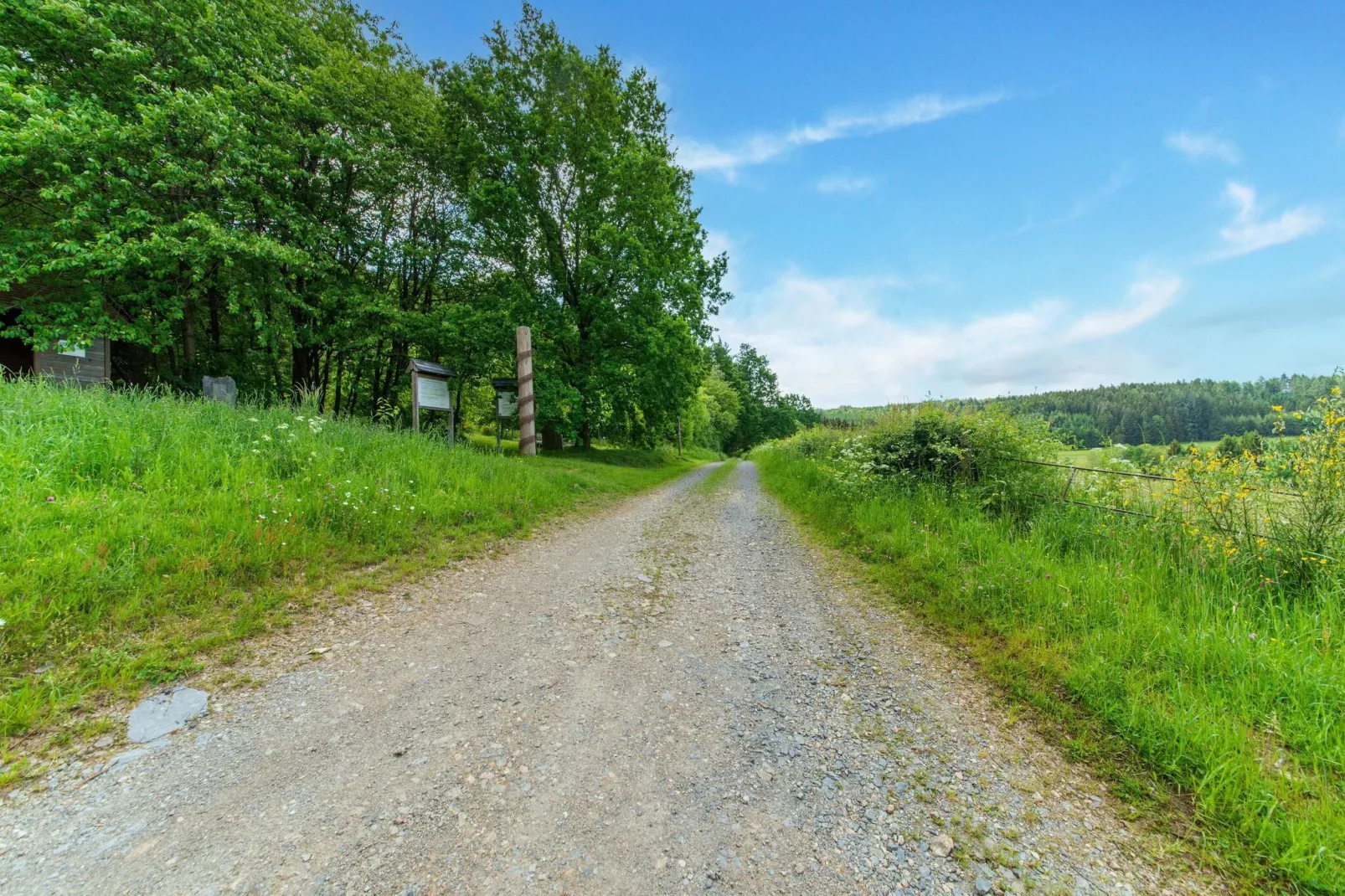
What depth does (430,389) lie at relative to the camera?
11453 millimetres

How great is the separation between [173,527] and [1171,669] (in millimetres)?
7425

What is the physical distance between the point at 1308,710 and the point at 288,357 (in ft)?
81.6

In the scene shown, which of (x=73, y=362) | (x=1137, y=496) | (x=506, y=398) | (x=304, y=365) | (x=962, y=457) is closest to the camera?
(x=1137, y=496)

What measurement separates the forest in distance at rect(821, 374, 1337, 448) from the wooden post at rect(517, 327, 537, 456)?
8.65m

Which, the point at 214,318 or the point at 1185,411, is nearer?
the point at 1185,411

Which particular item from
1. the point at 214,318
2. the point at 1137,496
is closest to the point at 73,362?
the point at 214,318

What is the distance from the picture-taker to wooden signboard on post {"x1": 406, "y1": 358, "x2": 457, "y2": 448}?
11039 millimetres

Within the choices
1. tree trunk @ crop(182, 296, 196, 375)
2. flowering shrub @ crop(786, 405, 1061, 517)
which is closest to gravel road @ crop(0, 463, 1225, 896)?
flowering shrub @ crop(786, 405, 1061, 517)

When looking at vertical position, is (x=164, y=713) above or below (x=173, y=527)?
below

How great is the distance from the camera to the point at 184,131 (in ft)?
34.5

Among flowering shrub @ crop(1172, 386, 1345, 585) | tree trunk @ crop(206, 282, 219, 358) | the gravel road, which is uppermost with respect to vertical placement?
tree trunk @ crop(206, 282, 219, 358)

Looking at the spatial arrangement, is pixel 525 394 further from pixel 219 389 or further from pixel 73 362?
pixel 73 362

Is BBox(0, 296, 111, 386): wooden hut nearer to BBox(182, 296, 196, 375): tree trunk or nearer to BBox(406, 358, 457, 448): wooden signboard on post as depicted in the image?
BBox(182, 296, 196, 375): tree trunk

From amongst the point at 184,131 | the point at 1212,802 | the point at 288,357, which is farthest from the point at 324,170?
the point at 1212,802
